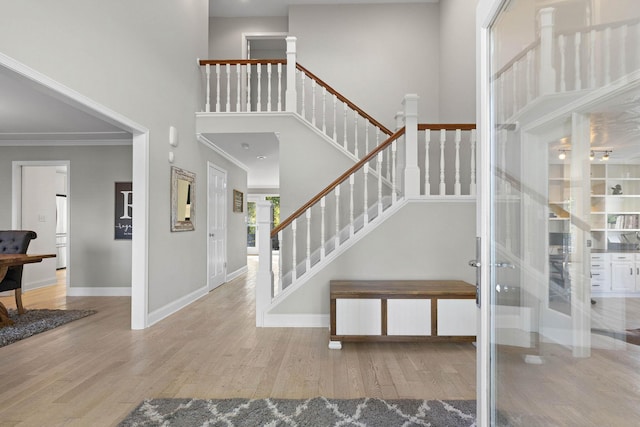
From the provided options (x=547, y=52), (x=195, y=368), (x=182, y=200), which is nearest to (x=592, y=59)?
(x=547, y=52)

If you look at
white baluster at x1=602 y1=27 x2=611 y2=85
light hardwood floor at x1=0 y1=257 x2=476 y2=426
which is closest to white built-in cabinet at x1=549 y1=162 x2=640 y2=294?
white baluster at x1=602 y1=27 x2=611 y2=85

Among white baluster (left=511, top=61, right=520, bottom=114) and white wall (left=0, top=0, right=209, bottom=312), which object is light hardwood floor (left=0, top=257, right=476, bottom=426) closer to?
white wall (left=0, top=0, right=209, bottom=312)

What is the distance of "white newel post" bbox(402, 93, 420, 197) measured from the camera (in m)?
3.70

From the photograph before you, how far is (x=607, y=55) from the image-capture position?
0.89 m

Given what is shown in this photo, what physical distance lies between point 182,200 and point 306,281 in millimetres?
1965

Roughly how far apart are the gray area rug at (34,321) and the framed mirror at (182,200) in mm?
1500

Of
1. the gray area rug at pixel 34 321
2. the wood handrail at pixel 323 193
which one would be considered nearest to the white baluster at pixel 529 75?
the wood handrail at pixel 323 193

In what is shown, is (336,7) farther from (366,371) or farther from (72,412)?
(72,412)

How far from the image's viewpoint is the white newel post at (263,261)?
139 inches

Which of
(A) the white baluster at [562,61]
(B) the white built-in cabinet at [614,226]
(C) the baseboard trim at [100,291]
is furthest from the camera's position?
(C) the baseboard trim at [100,291]

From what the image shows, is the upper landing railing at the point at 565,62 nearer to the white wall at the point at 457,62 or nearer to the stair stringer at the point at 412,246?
the stair stringer at the point at 412,246

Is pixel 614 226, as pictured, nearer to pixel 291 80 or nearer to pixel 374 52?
pixel 291 80

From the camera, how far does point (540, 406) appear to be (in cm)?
120

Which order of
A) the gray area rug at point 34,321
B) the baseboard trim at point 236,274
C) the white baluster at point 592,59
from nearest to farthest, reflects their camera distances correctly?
the white baluster at point 592,59 → the gray area rug at point 34,321 → the baseboard trim at point 236,274
